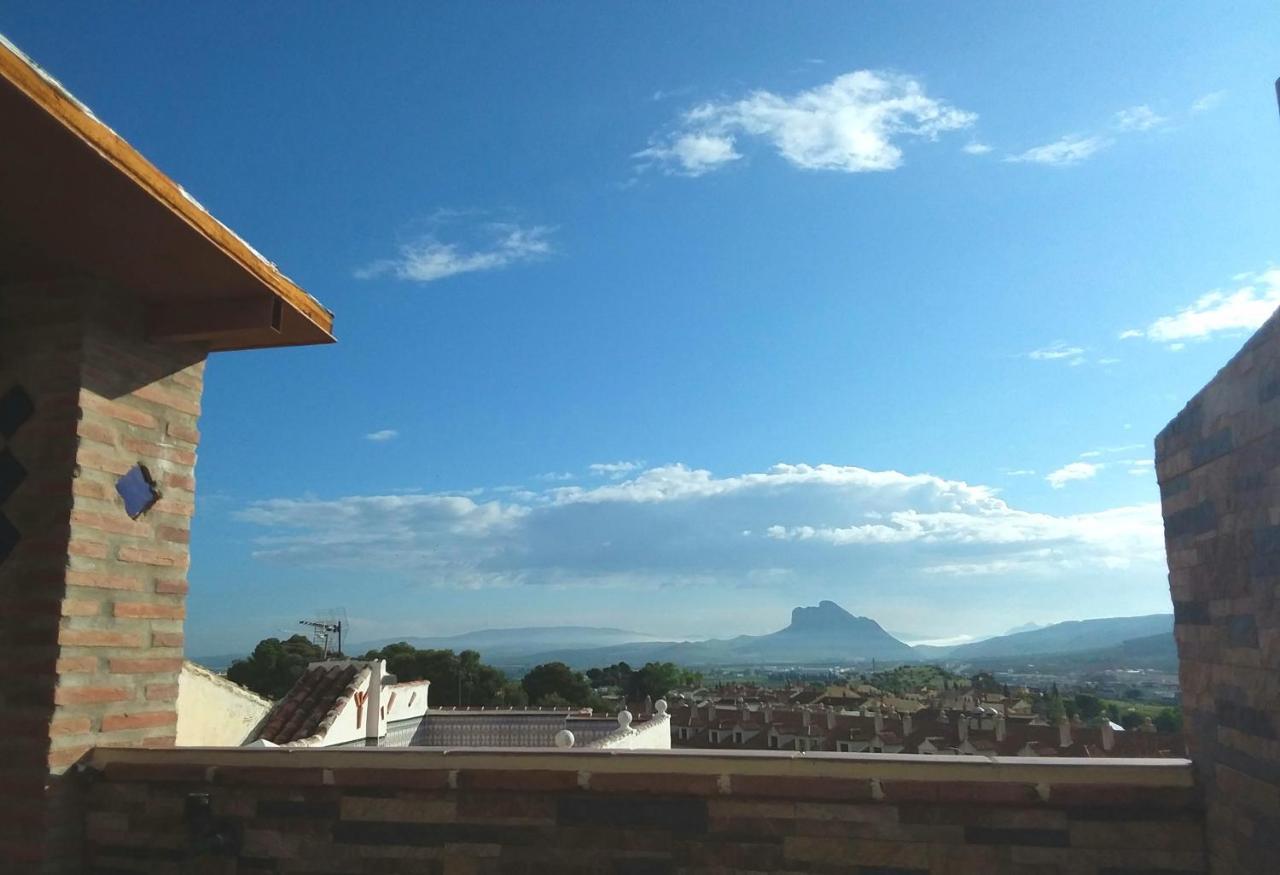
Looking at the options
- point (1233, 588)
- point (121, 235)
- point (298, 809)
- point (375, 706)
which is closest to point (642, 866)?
point (298, 809)

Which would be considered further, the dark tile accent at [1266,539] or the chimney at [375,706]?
the chimney at [375,706]

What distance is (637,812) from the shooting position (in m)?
3.17

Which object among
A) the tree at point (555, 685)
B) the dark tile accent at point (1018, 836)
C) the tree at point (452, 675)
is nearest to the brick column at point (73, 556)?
the dark tile accent at point (1018, 836)

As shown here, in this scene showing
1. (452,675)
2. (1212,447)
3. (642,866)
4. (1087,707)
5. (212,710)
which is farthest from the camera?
(1087,707)

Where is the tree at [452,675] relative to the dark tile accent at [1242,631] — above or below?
below

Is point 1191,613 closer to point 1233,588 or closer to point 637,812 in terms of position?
point 1233,588

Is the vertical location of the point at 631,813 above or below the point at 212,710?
above

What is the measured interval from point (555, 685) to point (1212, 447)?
134 ft

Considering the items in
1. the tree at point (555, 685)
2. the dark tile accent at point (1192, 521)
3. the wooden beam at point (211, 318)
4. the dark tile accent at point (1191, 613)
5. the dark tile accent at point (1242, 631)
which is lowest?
the tree at point (555, 685)

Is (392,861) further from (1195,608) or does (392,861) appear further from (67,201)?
(1195,608)

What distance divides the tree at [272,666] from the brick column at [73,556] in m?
32.9

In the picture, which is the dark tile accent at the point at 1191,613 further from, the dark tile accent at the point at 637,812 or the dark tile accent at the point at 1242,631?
the dark tile accent at the point at 637,812

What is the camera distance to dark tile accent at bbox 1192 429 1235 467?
262cm

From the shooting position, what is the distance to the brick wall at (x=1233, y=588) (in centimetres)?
238
